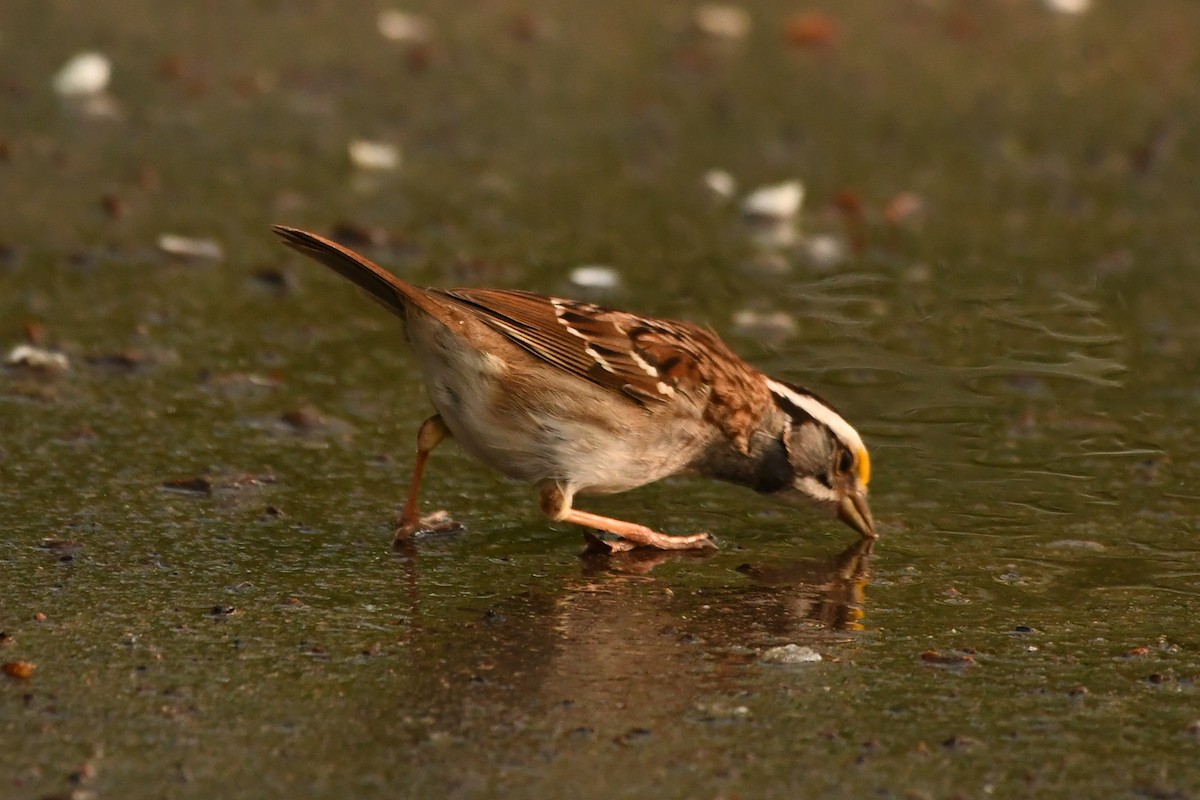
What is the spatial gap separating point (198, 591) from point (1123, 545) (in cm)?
269

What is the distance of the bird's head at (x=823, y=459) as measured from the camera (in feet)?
18.1

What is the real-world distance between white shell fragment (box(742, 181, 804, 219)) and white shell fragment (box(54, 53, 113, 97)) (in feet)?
12.5

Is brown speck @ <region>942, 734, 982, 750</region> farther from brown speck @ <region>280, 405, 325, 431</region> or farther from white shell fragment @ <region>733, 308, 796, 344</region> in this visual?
white shell fragment @ <region>733, 308, 796, 344</region>

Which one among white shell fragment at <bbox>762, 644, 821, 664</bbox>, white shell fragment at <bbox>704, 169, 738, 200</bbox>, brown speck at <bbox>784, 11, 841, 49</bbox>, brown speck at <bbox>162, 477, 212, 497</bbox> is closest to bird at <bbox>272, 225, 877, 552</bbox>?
brown speck at <bbox>162, 477, 212, 497</bbox>

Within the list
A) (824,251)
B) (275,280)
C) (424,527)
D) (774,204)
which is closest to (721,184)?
(774,204)

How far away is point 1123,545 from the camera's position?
535 cm

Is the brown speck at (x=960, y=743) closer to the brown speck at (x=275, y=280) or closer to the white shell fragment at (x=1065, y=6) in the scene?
the brown speck at (x=275, y=280)

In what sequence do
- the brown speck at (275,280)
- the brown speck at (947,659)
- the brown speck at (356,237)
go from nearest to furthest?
the brown speck at (947,659) → the brown speck at (275,280) → the brown speck at (356,237)

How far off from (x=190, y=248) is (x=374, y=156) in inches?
74.1

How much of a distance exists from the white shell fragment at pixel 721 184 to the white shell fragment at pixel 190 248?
8.83 ft

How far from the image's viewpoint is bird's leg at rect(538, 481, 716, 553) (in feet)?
17.5

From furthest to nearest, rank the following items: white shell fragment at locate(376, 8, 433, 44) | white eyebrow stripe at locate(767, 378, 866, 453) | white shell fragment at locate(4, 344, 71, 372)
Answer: white shell fragment at locate(376, 8, 433, 44)
white shell fragment at locate(4, 344, 71, 372)
white eyebrow stripe at locate(767, 378, 866, 453)

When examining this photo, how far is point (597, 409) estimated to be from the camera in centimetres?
537

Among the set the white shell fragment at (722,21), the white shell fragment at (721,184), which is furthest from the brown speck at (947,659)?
the white shell fragment at (722,21)
